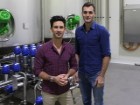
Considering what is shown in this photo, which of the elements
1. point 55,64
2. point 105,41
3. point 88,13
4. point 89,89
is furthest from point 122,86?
point 55,64

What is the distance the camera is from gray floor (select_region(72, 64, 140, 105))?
2.98m

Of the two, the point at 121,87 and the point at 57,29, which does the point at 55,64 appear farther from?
the point at 121,87

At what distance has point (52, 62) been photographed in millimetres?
1602

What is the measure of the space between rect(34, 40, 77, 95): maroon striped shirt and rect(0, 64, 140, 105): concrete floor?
130 centimetres

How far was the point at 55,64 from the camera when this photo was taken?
5.27ft

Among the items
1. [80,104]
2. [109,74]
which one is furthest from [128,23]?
[80,104]

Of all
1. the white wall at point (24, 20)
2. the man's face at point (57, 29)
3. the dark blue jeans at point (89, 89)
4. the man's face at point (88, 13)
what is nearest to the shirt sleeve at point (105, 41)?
the man's face at point (88, 13)

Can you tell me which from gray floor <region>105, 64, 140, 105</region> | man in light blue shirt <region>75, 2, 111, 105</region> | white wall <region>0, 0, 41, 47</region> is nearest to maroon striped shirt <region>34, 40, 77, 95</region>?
man in light blue shirt <region>75, 2, 111, 105</region>

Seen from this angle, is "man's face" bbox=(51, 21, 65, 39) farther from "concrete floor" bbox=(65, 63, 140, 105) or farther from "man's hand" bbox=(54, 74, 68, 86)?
"concrete floor" bbox=(65, 63, 140, 105)

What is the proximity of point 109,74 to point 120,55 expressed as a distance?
1216 mm

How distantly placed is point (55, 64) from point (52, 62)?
0.03m

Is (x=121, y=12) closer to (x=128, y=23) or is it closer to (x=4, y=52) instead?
(x=128, y=23)

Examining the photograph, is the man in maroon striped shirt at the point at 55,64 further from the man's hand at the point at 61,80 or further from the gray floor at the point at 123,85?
the gray floor at the point at 123,85

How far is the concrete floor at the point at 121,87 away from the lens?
2980 millimetres
